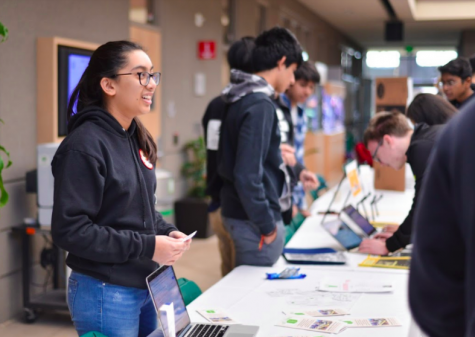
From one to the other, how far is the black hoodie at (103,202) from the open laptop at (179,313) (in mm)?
63

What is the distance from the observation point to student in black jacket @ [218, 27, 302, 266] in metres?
2.58

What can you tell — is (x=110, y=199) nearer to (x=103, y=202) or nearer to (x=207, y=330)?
(x=103, y=202)

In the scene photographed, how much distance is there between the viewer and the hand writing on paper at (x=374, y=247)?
3.00 m

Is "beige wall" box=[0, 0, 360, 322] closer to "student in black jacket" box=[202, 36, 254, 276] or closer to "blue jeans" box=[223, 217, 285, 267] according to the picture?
"student in black jacket" box=[202, 36, 254, 276]

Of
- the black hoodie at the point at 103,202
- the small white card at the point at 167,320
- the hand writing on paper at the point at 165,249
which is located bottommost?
the small white card at the point at 167,320

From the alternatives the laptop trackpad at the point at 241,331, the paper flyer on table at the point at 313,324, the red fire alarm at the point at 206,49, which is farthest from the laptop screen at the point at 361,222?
the red fire alarm at the point at 206,49

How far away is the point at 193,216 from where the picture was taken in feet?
21.9

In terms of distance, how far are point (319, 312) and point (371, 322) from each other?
0.62 feet

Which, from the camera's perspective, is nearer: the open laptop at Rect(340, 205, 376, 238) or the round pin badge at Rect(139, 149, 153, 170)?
the round pin badge at Rect(139, 149, 153, 170)

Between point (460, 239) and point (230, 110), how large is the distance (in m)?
1.94

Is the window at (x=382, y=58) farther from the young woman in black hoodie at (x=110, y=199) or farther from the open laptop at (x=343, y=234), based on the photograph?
the young woman in black hoodie at (x=110, y=199)

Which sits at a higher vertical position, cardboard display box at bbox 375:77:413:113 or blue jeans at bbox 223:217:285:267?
cardboard display box at bbox 375:77:413:113

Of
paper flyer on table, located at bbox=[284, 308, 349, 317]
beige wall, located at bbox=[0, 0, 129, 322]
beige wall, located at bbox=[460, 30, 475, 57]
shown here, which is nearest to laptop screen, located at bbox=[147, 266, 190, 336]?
paper flyer on table, located at bbox=[284, 308, 349, 317]

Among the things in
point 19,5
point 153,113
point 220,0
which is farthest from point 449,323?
point 220,0
